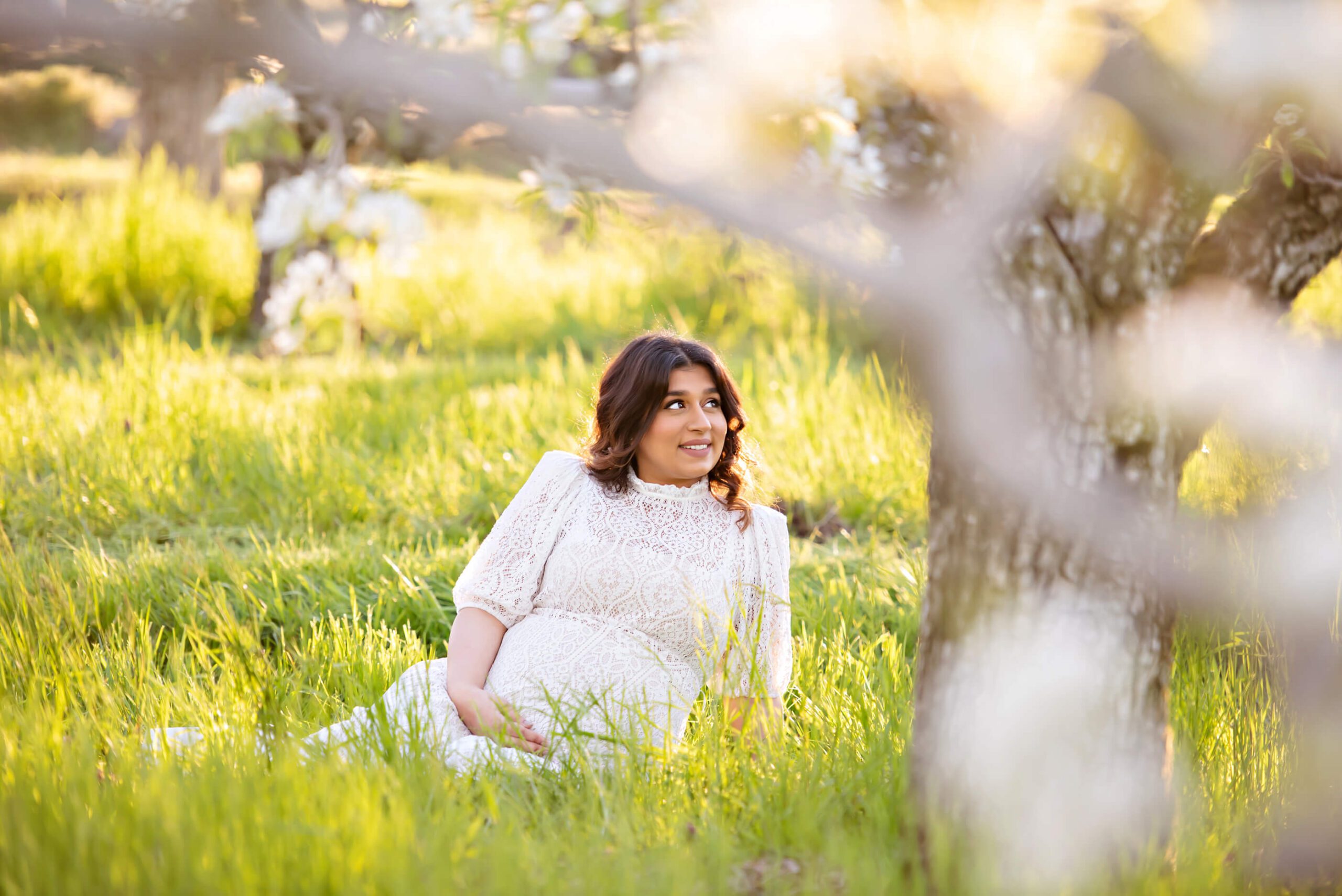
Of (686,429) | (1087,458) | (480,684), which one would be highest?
(1087,458)

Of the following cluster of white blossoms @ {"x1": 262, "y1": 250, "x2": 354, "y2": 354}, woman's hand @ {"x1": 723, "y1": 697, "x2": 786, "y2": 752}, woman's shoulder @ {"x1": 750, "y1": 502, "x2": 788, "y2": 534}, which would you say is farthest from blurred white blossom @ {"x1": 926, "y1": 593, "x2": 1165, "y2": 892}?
cluster of white blossoms @ {"x1": 262, "y1": 250, "x2": 354, "y2": 354}

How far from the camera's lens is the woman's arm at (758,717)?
2406mm

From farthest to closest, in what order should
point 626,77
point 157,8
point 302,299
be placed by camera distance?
point 626,77
point 302,299
point 157,8

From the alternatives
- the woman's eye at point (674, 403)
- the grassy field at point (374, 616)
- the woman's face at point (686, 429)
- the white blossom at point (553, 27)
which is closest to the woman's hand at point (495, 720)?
the grassy field at point (374, 616)

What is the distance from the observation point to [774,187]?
183 centimetres

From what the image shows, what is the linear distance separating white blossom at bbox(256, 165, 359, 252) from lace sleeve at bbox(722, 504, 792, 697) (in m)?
1.31

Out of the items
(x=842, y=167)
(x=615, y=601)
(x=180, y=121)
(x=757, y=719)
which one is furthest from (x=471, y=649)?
(x=180, y=121)

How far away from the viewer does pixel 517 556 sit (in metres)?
2.76

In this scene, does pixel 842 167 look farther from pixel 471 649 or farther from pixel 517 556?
pixel 471 649

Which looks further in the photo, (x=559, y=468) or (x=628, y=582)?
(x=559, y=468)

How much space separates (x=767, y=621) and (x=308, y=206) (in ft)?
4.95

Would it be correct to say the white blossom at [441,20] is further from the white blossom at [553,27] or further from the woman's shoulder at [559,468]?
the woman's shoulder at [559,468]

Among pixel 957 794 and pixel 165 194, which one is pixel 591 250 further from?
pixel 957 794

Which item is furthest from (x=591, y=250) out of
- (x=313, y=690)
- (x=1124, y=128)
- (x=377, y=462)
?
(x=1124, y=128)
